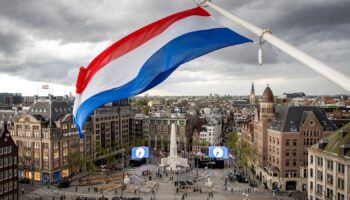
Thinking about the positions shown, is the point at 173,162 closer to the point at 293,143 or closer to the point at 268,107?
the point at 268,107

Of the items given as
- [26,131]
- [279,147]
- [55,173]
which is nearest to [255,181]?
[279,147]

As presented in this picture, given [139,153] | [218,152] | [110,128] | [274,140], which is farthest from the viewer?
[110,128]

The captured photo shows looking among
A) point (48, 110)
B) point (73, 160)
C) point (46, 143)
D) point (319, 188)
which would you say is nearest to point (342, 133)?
point (319, 188)

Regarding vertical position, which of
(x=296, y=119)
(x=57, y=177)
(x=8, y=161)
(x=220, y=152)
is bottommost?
(x=57, y=177)

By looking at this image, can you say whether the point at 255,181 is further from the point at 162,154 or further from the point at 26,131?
the point at 26,131

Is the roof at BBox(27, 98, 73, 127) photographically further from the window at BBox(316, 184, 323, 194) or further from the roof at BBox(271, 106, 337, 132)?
the window at BBox(316, 184, 323, 194)

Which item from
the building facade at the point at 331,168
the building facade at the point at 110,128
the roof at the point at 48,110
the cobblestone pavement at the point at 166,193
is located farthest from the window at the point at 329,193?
the building facade at the point at 110,128

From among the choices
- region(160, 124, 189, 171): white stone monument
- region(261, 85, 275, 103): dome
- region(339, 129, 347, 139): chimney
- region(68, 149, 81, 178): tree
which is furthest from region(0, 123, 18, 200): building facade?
region(261, 85, 275, 103): dome
